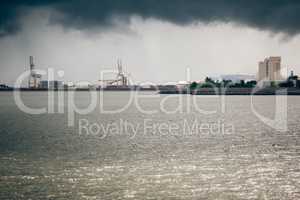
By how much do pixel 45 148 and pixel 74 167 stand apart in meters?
6.37

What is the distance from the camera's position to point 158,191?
43.7ft

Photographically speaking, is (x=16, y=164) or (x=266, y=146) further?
(x=266, y=146)

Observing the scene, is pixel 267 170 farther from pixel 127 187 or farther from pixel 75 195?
pixel 75 195

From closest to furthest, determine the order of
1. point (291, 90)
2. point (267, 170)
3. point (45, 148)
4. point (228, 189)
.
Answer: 1. point (228, 189)
2. point (267, 170)
3. point (45, 148)
4. point (291, 90)

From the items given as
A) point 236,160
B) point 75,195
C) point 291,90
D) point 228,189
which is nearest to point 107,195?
point 75,195

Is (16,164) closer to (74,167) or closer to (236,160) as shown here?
(74,167)

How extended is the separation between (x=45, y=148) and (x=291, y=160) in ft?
50.5

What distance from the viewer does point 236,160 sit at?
19594mm

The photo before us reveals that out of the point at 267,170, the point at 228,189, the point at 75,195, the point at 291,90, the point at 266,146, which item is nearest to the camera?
the point at 75,195

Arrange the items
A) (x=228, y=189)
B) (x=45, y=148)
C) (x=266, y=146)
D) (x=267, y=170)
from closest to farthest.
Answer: (x=228, y=189) → (x=267, y=170) → (x=45, y=148) → (x=266, y=146)

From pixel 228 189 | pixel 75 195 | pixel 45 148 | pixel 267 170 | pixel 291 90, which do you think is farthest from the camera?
pixel 291 90

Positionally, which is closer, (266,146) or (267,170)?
(267,170)

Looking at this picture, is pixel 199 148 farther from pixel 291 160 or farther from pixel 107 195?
pixel 107 195

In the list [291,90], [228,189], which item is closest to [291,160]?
[228,189]
